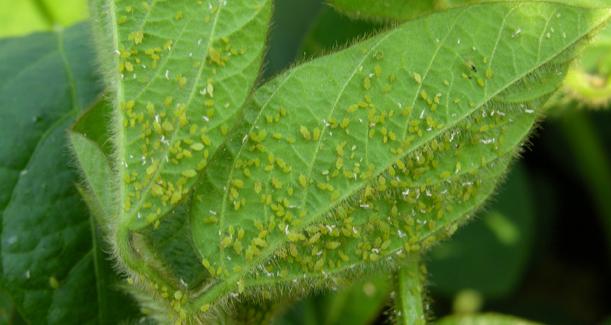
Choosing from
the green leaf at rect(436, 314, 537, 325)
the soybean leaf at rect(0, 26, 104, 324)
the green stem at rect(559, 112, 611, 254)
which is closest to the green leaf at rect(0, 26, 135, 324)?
the soybean leaf at rect(0, 26, 104, 324)

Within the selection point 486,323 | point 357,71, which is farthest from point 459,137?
point 486,323

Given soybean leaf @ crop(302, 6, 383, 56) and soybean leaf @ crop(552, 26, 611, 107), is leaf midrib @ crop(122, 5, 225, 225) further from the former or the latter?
soybean leaf @ crop(552, 26, 611, 107)

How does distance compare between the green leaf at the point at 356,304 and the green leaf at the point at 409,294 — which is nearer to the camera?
the green leaf at the point at 409,294

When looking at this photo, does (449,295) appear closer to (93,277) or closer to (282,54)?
(282,54)

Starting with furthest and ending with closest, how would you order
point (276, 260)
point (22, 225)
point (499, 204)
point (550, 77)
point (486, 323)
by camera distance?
1. point (499, 204)
2. point (486, 323)
3. point (22, 225)
4. point (550, 77)
5. point (276, 260)

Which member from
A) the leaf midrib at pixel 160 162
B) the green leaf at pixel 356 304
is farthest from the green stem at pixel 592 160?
the leaf midrib at pixel 160 162

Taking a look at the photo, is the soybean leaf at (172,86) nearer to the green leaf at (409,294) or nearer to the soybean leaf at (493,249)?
the green leaf at (409,294)
